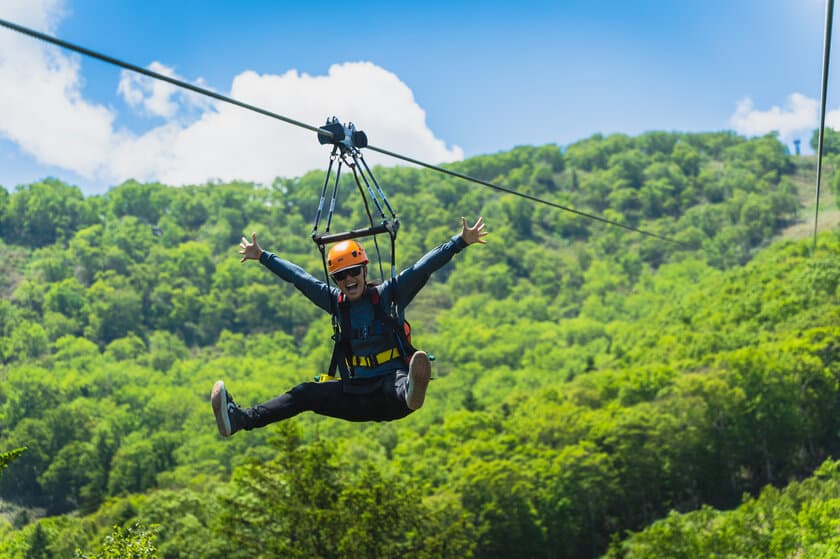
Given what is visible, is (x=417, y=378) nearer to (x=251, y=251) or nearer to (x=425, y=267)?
(x=425, y=267)

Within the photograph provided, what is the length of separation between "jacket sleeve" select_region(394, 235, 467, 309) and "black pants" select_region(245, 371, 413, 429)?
23.9 inches

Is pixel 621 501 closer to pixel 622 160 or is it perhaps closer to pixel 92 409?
pixel 92 409

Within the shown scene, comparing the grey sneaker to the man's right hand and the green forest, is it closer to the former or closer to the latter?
the man's right hand

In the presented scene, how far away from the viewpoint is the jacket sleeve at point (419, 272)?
7293 millimetres

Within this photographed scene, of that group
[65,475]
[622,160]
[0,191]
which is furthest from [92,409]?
[622,160]

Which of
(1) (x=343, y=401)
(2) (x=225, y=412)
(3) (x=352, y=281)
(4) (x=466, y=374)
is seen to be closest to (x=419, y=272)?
(3) (x=352, y=281)

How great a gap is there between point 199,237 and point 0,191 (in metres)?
35.2

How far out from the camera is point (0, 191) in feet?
553

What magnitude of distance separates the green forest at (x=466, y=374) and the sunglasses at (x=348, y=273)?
8.81 meters

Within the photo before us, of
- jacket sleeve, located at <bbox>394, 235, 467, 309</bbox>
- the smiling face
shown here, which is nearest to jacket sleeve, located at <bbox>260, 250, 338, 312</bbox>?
the smiling face

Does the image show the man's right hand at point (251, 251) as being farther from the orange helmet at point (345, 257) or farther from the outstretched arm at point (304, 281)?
the orange helmet at point (345, 257)

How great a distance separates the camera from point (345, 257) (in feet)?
24.0

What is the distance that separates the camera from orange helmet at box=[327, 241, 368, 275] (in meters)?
7.32

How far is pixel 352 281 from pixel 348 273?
0.07m
